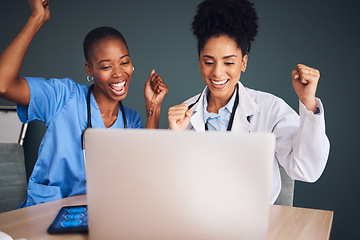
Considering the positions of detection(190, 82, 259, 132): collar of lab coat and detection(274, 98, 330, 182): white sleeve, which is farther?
detection(190, 82, 259, 132): collar of lab coat

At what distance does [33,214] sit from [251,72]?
146cm

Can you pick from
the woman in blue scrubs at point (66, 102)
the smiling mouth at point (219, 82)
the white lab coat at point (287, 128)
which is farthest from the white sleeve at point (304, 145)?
the woman in blue scrubs at point (66, 102)

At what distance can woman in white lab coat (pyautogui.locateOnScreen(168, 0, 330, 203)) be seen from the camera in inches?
45.5

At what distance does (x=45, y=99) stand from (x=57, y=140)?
0.59 feet

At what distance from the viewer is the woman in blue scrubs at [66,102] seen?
3.91 ft

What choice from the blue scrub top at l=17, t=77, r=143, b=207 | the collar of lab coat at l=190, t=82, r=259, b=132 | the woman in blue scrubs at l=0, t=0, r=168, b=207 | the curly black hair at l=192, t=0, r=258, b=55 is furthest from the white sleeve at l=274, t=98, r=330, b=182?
the blue scrub top at l=17, t=77, r=143, b=207

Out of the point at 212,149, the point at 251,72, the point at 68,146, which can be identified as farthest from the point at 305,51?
the point at 212,149

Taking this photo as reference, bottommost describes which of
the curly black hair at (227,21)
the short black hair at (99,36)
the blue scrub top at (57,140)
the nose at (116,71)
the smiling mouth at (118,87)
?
the blue scrub top at (57,140)

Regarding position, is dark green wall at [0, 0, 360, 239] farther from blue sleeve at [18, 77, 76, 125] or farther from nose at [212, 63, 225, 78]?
blue sleeve at [18, 77, 76, 125]

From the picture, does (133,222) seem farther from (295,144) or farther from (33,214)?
(295,144)

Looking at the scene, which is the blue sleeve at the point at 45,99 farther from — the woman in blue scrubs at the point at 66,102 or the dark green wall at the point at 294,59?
the dark green wall at the point at 294,59

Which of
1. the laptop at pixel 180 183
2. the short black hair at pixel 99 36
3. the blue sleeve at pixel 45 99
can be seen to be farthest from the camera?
the short black hair at pixel 99 36

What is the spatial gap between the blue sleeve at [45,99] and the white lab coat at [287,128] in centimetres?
58

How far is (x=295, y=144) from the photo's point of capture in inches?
44.6
